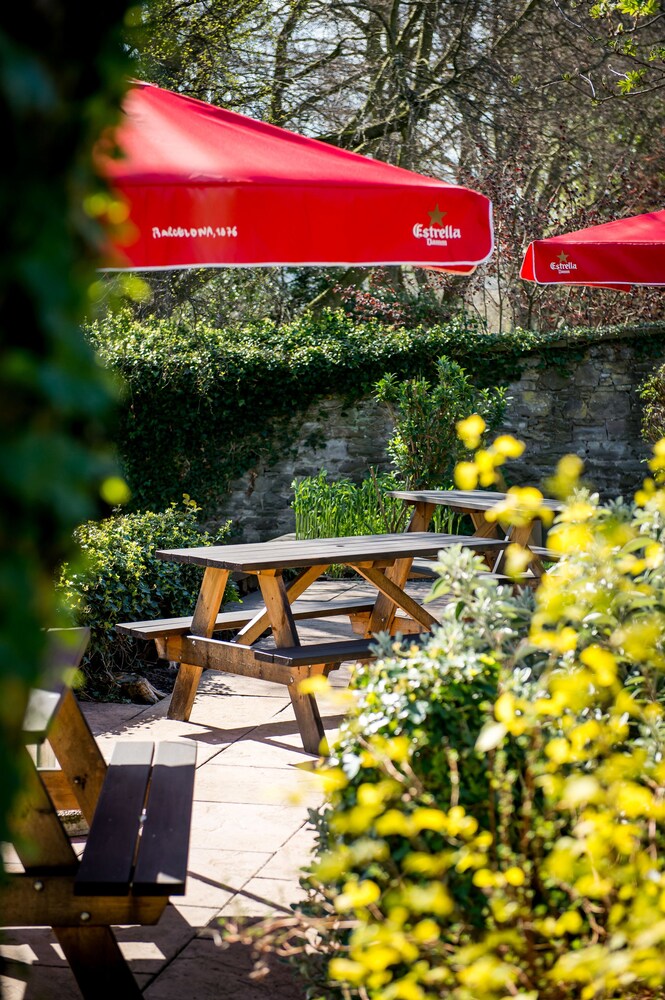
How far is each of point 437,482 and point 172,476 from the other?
2830 mm

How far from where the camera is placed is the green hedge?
32.8 feet

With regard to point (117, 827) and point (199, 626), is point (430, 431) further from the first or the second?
point (117, 827)

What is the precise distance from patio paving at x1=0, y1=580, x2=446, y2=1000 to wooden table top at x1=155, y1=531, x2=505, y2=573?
789 millimetres

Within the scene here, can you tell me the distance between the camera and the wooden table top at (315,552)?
14.0 feet

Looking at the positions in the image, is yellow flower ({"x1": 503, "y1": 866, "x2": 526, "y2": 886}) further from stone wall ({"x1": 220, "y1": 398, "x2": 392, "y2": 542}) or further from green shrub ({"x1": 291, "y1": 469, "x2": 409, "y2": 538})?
stone wall ({"x1": 220, "y1": 398, "x2": 392, "y2": 542})

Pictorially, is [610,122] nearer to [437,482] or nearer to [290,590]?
[437,482]

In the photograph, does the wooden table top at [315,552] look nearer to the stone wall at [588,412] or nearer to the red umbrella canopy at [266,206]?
the red umbrella canopy at [266,206]

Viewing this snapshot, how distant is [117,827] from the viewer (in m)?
2.40

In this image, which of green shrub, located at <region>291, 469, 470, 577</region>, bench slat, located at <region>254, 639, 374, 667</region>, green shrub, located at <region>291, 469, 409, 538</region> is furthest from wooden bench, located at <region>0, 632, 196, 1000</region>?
green shrub, located at <region>291, 469, 409, 538</region>

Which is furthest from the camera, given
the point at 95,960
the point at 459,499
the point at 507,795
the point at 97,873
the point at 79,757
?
the point at 459,499

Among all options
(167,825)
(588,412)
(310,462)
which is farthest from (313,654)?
(588,412)

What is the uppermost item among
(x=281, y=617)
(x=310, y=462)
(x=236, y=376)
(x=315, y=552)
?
(x=236, y=376)

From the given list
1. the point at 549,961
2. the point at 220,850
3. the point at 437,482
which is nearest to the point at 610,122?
the point at 437,482

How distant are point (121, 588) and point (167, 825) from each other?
11.2 ft
